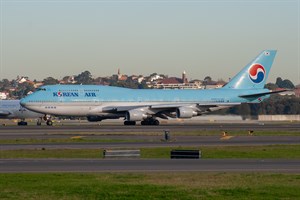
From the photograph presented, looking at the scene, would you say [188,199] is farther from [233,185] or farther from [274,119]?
[274,119]

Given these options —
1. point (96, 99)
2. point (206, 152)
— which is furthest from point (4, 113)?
point (206, 152)

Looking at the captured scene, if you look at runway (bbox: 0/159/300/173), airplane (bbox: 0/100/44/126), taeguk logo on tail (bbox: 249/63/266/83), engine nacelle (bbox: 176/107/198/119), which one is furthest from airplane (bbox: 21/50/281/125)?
runway (bbox: 0/159/300/173)

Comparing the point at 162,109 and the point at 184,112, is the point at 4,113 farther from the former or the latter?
the point at 184,112

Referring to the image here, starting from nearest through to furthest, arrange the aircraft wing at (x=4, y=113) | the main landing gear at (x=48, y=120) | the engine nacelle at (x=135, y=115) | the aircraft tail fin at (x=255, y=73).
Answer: the engine nacelle at (x=135, y=115) < the main landing gear at (x=48, y=120) < the aircraft tail fin at (x=255, y=73) < the aircraft wing at (x=4, y=113)

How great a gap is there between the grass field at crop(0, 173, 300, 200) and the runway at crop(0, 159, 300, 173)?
2.47 meters

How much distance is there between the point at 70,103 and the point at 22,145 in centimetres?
4029

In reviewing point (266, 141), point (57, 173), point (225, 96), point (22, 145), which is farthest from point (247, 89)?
point (57, 173)

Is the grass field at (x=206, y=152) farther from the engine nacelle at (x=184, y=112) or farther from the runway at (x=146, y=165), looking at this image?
the engine nacelle at (x=184, y=112)

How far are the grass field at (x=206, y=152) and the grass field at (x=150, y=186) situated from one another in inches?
453

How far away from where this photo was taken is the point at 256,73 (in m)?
106

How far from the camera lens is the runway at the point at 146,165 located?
3541cm

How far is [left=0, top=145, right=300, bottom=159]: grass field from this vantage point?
146ft

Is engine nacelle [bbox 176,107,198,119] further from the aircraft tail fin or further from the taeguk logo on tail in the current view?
the taeguk logo on tail

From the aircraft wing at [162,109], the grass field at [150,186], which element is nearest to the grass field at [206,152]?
the grass field at [150,186]
